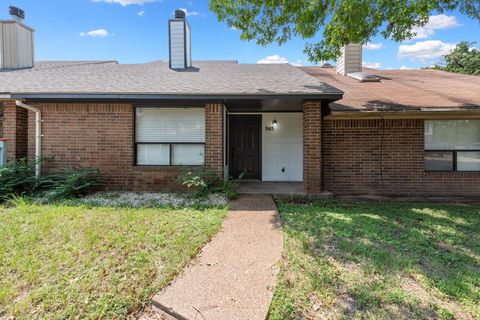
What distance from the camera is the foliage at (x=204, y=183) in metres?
6.34

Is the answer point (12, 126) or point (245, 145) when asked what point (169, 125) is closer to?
point (245, 145)

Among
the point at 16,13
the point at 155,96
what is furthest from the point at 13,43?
the point at 155,96

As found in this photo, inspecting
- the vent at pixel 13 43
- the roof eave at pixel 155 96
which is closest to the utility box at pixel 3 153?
the roof eave at pixel 155 96

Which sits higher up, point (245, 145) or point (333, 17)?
point (333, 17)

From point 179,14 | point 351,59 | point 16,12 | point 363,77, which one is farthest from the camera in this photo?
point 351,59

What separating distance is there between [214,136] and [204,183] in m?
1.29

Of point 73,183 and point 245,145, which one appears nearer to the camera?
point 73,183

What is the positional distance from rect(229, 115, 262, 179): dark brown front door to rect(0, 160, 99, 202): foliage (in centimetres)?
435

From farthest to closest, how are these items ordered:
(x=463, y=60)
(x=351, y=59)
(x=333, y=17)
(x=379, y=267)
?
(x=463, y=60)
(x=351, y=59)
(x=333, y=17)
(x=379, y=267)

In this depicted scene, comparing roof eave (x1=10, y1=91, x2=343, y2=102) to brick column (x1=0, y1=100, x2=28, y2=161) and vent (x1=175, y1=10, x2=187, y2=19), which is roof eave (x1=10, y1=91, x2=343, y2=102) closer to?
brick column (x1=0, y1=100, x2=28, y2=161)

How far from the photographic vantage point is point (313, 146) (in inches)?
261

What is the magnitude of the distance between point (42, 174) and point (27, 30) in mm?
6772

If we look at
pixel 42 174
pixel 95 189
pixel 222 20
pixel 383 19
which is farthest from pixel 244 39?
pixel 42 174

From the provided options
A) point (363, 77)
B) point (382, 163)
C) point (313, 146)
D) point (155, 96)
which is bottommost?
point (382, 163)
